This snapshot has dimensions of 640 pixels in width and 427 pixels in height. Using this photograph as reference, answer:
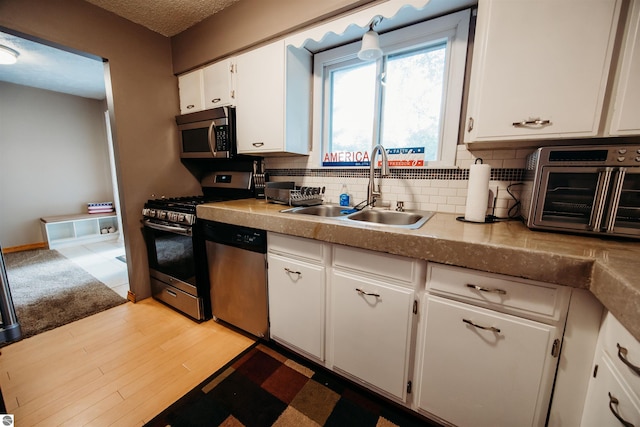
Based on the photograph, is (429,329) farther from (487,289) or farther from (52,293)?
(52,293)

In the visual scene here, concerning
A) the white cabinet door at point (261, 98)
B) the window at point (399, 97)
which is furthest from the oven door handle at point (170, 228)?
the window at point (399, 97)

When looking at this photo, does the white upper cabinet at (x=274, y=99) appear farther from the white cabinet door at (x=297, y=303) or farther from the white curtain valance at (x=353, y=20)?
the white cabinet door at (x=297, y=303)

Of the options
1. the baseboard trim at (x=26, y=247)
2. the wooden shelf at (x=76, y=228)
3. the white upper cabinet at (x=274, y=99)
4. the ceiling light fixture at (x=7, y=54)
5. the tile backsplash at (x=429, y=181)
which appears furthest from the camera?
the wooden shelf at (x=76, y=228)

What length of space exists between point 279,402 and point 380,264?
3.00ft

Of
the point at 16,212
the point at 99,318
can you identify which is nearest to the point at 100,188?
the point at 16,212

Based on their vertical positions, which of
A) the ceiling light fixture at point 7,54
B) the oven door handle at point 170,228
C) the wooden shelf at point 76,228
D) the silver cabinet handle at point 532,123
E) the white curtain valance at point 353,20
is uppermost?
the ceiling light fixture at point 7,54

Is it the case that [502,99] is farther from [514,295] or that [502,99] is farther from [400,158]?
[514,295]

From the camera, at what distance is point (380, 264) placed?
112 cm

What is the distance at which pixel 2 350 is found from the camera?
164 centimetres

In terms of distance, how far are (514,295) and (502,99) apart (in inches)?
33.2

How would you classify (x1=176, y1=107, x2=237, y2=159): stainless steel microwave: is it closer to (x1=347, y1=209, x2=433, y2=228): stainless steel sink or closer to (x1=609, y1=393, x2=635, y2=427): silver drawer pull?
(x1=347, y1=209, x2=433, y2=228): stainless steel sink

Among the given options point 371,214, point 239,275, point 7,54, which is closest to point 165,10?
point 7,54

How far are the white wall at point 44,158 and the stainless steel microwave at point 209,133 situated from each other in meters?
3.17

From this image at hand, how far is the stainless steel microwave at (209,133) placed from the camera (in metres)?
2.02
